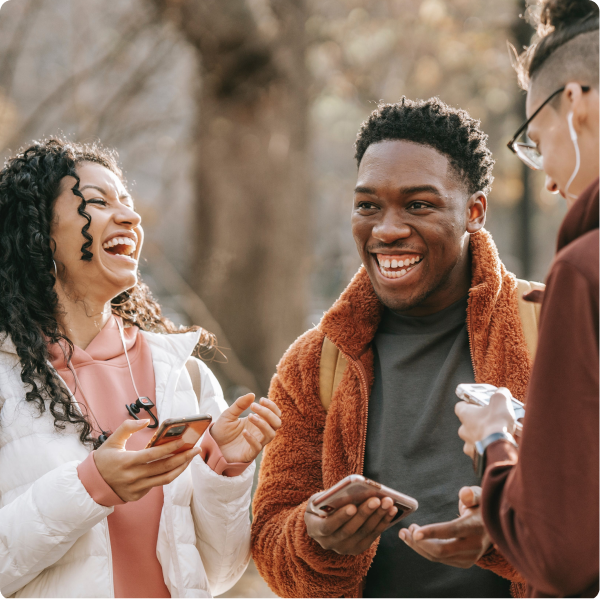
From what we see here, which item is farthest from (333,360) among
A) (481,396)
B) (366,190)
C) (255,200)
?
(255,200)

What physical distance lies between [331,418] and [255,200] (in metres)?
4.14

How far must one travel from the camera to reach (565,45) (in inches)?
72.8

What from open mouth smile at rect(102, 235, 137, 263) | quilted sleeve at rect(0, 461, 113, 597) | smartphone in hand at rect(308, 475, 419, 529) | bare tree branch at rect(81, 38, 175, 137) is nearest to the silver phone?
smartphone in hand at rect(308, 475, 419, 529)

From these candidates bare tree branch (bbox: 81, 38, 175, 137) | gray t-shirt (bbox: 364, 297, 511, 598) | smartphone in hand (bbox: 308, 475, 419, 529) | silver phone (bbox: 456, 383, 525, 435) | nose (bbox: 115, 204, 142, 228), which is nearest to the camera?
silver phone (bbox: 456, 383, 525, 435)

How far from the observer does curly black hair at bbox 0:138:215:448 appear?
7.96 feet

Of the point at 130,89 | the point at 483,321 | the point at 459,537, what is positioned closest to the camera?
the point at 459,537

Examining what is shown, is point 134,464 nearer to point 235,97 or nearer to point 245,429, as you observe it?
point 245,429

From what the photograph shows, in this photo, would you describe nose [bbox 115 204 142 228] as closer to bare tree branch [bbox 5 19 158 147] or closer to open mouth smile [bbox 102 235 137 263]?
open mouth smile [bbox 102 235 137 263]

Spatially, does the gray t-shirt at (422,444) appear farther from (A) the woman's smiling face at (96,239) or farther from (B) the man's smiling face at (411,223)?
(A) the woman's smiling face at (96,239)

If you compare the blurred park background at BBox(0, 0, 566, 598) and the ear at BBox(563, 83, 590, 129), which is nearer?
Answer: the ear at BBox(563, 83, 590, 129)

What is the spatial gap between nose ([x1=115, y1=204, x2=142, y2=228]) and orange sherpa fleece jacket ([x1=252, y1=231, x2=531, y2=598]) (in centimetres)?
81

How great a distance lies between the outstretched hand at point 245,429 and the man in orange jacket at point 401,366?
0.80 feet

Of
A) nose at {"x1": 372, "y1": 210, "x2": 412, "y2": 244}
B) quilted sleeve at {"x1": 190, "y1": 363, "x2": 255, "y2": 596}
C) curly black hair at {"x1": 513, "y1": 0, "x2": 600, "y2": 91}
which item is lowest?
quilted sleeve at {"x1": 190, "y1": 363, "x2": 255, "y2": 596}

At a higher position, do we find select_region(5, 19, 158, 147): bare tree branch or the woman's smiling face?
select_region(5, 19, 158, 147): bare tree branch
